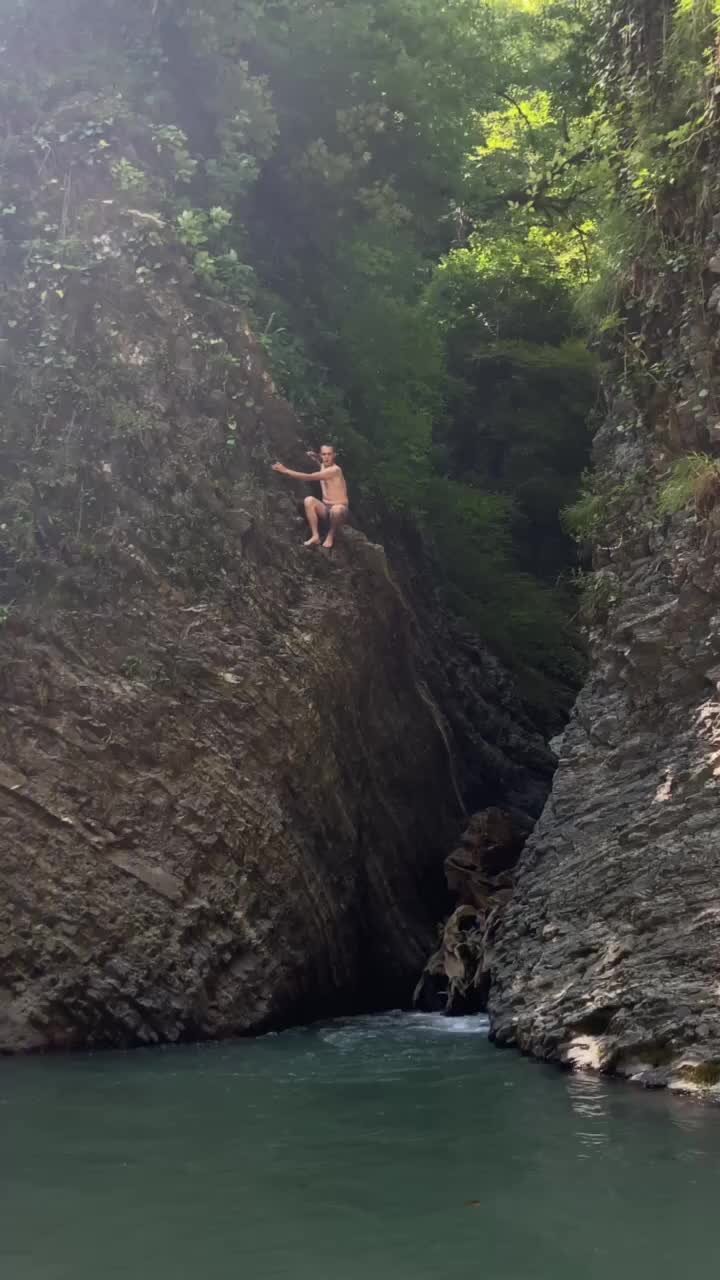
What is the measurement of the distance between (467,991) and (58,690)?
17.4 feet

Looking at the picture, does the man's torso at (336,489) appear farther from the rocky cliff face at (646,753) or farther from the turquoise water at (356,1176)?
the turquoise water at (356,1176)

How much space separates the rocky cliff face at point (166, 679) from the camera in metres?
11.7

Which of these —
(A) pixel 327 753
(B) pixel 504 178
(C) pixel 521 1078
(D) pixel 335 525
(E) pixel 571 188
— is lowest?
(C) pixel 521 1078

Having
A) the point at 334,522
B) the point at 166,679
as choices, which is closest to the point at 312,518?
the point at 334,522

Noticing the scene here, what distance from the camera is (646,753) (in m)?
11.0

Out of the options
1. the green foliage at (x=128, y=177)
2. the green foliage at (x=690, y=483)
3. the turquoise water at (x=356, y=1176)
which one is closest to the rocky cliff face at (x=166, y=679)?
the green foliage at (x=128, y=177)

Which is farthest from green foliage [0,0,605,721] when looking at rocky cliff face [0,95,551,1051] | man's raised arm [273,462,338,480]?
man's raised arm [273,462,338,480]

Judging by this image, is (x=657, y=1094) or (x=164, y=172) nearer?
(x=657, y=1094)

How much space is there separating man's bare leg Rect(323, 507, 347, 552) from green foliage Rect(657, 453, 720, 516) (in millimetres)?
4779

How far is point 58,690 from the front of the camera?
40.2 ft

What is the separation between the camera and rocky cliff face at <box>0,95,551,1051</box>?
38.4 feet

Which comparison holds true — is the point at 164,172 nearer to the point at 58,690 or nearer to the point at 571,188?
the point at 571,188

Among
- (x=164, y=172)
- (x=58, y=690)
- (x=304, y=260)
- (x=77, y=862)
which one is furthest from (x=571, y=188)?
(x=77, y=862)

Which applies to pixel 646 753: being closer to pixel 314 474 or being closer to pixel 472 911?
pixel 472 911
